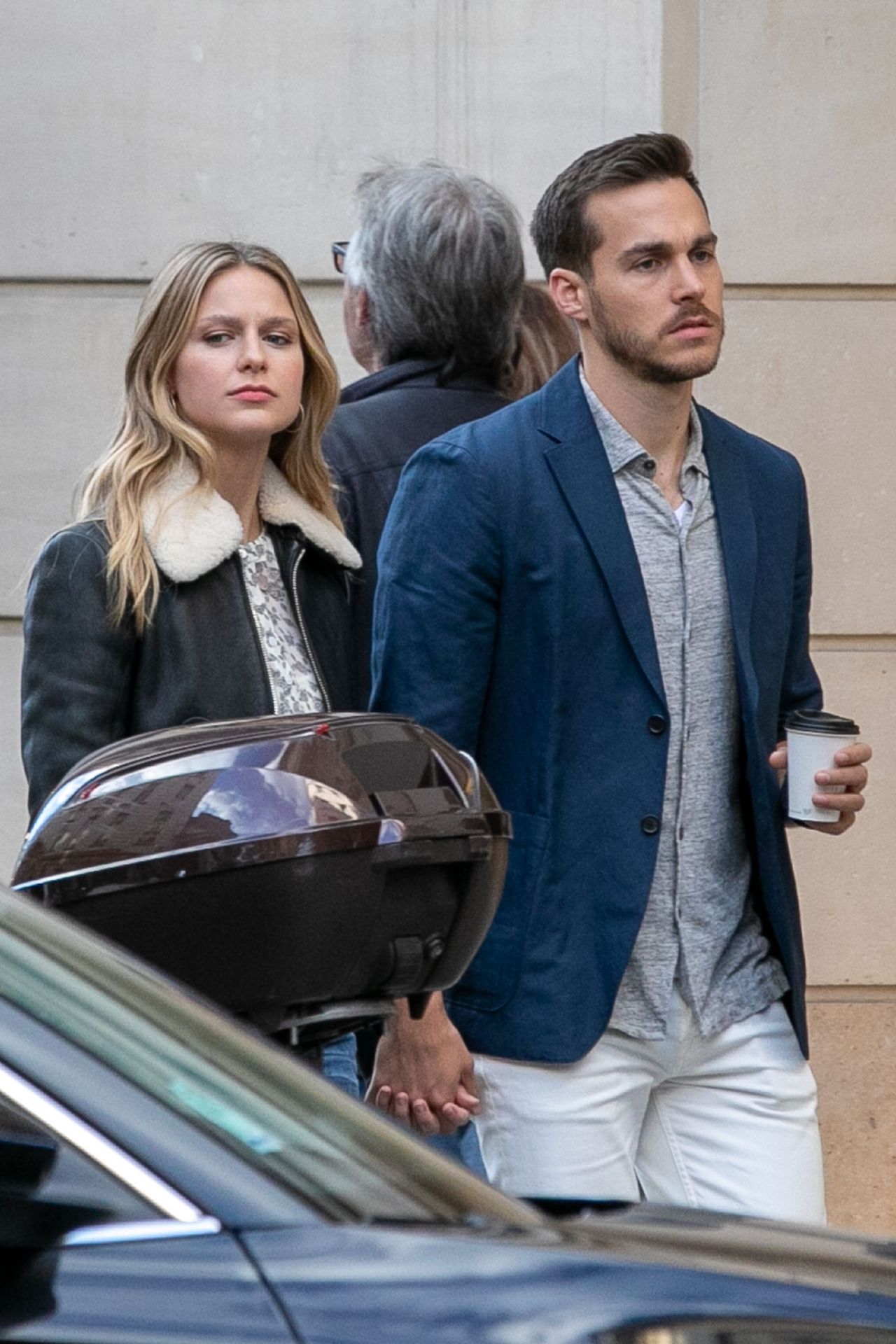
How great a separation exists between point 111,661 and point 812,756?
3.48 feet

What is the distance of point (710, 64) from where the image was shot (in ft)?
19.2

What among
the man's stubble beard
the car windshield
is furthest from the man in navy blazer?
the car windshield

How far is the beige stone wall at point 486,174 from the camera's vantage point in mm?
5785

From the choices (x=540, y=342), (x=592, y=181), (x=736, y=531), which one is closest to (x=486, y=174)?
(x=540, y=342)

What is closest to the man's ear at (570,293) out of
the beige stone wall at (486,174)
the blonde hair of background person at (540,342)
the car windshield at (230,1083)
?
the blonde hair of background person at (540,342)

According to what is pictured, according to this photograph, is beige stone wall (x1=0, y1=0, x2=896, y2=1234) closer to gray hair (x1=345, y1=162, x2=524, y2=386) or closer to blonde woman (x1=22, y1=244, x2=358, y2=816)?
gray hair (x1=345, y1=162, x2=524, y2=386)

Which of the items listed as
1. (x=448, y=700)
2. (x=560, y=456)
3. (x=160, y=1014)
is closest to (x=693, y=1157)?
(x=448, y=700)

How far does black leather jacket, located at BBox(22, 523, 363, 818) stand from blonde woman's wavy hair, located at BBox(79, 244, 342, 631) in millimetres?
41

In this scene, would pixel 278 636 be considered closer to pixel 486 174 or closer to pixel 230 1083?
pixel 230 1083

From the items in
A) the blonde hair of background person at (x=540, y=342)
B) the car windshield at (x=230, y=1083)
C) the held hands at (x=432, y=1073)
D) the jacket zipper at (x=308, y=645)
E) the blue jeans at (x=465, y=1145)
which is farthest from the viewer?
the blonde hair of background person at (x=540, y=342)

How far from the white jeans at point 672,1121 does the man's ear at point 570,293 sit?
3.65 ft

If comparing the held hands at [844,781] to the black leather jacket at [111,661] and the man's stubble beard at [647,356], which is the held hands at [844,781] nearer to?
the man's stubble beard at [647,356]

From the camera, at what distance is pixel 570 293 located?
3.65 metres

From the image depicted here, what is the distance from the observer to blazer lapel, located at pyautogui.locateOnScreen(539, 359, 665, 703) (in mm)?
3383
